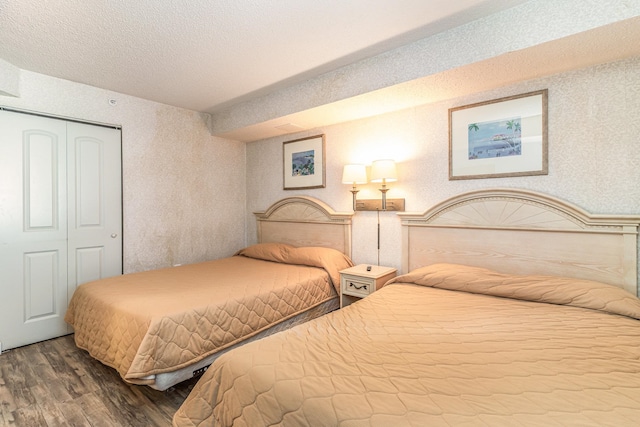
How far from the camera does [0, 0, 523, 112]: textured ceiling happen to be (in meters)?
1.79

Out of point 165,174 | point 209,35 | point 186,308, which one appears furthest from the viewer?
point 165,174

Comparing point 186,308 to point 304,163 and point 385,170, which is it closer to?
point 385,170

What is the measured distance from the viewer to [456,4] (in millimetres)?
1777

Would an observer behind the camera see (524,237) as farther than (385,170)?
No

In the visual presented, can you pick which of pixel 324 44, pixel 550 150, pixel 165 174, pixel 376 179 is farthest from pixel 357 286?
pixel 165 174

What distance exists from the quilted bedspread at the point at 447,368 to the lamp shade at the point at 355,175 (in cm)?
144

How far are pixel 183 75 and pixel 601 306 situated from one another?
11.1ft

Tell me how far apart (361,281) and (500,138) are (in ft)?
5.20

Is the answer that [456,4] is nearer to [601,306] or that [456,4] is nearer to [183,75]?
[601,306]

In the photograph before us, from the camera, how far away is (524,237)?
2219 millimetres

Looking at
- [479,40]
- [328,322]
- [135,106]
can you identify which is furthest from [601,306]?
[135,106]

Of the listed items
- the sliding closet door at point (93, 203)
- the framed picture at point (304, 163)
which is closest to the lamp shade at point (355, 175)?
the framed picture at point (304, 163)

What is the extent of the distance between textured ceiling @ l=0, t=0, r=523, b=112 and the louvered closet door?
23.3 inches

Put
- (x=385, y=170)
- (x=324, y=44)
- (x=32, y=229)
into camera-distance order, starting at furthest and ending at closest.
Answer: (x=385, y=170), (x=32, y=229), (x=324, y=44)
